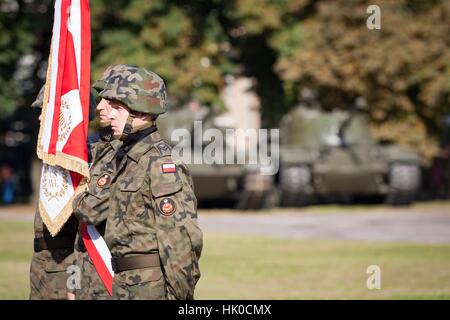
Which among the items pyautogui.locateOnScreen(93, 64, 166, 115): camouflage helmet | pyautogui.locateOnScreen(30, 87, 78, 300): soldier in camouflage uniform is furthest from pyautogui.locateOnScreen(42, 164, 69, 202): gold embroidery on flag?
pyautogui.locateOnScreen(93, 64, 166, 115): camouflage helmet

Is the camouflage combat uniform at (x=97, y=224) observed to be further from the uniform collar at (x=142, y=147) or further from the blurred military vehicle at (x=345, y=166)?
the blurred military vehicle at (x=345, y=166)

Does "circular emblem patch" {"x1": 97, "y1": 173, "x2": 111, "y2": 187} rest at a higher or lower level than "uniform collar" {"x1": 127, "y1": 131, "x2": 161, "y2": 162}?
lower

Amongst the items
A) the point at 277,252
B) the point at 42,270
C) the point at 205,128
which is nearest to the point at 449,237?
the point at 277,252

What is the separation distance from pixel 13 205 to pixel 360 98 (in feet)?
34.2

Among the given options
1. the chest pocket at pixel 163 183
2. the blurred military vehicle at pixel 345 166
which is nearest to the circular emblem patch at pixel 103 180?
the chest pocket at pixel 163 183

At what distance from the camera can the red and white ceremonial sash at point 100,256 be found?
21.7 feet

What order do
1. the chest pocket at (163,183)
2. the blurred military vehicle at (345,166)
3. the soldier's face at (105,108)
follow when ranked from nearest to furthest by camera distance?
the chest pocket at (163,183), the soldier's face at (105,108), the blurred military vehicle at (345,166)

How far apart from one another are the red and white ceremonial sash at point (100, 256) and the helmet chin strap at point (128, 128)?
703 millimetres

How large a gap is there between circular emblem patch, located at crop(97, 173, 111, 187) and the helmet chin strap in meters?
0.39

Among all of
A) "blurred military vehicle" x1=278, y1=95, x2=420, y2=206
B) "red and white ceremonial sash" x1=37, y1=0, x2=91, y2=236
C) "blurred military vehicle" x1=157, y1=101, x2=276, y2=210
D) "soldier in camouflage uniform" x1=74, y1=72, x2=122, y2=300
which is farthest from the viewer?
"blurred military vehicle" x1=278, y1=95, x2=420, y2=206

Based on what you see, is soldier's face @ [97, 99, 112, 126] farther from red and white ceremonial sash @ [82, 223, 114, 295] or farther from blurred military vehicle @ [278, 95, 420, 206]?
blurred military vehicle @ [278, 95, 420, 206]

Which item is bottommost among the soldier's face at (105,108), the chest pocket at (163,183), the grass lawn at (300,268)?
the grass lawn at (300,268)

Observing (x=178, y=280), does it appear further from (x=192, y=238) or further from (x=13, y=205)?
(x=13, y=205)

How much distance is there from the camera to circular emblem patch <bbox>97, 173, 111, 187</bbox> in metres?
6.64
